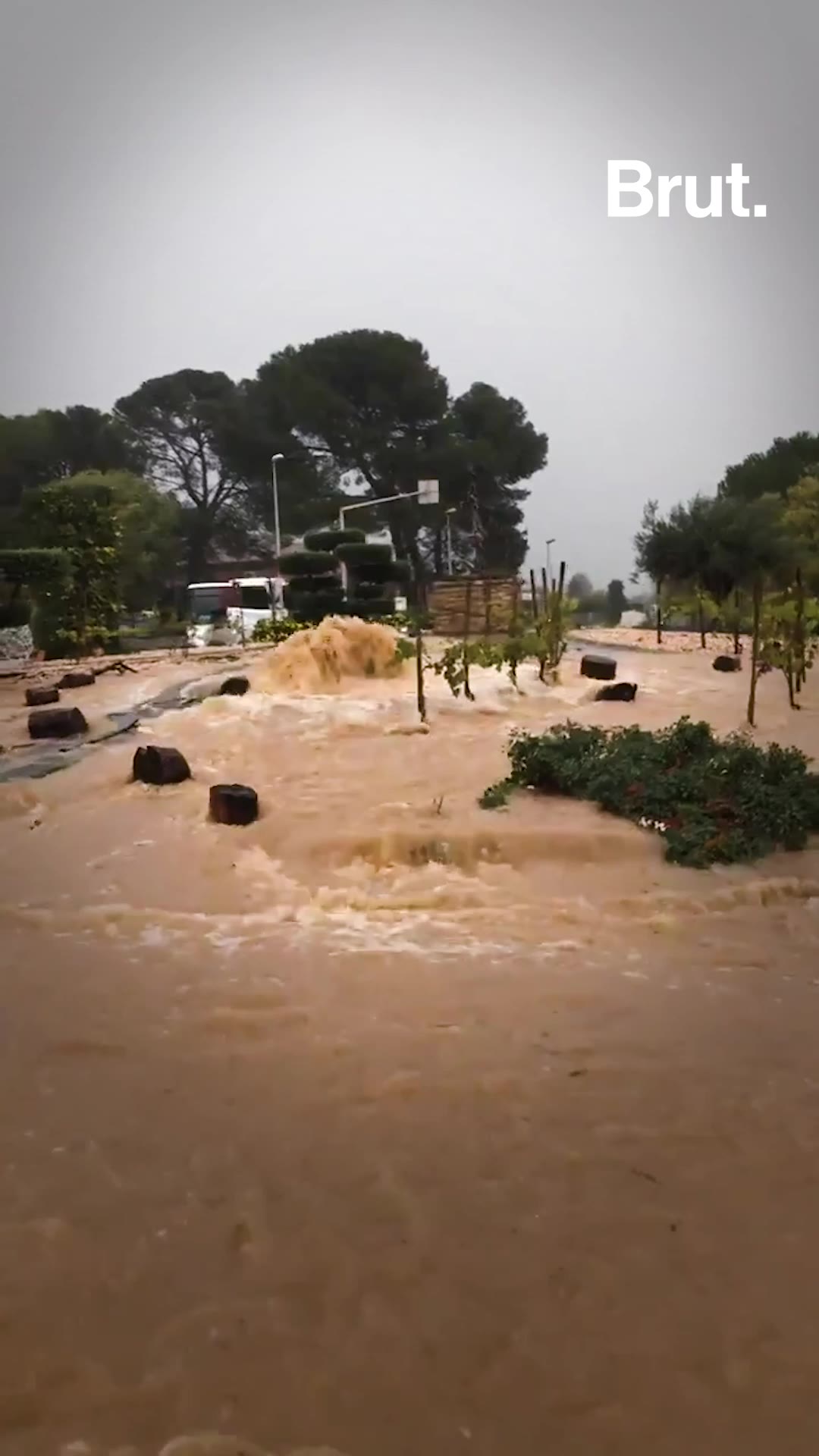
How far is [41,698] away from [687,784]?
358 cm

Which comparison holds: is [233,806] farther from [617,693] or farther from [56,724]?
[617,693]

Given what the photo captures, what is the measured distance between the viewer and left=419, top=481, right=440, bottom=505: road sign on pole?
322 inches

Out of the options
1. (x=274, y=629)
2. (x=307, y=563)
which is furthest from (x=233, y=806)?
(x=274, y=629)

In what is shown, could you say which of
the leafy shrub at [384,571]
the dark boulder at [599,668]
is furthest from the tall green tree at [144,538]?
the dark boulder at [599,668]

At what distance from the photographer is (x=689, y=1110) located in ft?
6.39

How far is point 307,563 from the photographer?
8969 millimetres

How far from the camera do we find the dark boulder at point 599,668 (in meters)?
6.23

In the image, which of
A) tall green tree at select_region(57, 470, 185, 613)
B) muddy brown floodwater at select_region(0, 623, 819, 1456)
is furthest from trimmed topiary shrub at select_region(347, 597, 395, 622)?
muddy brown floodwater at select_region(0, 623, 819, 1456)

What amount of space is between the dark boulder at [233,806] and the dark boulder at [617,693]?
2.40 m

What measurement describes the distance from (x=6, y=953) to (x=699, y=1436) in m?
2.00

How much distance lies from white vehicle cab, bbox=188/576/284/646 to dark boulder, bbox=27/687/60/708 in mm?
3000

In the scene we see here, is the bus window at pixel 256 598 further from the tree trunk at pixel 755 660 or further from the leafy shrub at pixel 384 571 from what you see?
the tree trunk at pixel 755 660

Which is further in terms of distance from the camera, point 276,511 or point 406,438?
point 276,511

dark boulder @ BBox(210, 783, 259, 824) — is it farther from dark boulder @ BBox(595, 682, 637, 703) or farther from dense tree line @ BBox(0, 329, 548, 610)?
dense tree line @ BBox(0, 329, 548, 610)
